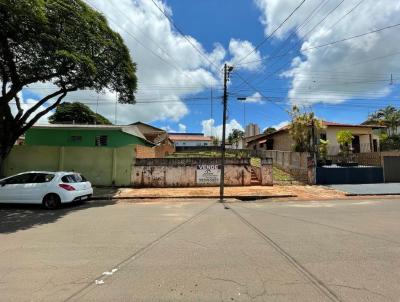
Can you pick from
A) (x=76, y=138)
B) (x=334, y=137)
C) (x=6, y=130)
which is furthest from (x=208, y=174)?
(x=334, y=137)

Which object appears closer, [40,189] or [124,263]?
[124,263]

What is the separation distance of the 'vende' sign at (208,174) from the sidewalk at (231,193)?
104 centimetres

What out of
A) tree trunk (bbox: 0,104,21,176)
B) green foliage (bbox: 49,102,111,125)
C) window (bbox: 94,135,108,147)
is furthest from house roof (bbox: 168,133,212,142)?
tree trunk (bbox: 0,104,21,176)

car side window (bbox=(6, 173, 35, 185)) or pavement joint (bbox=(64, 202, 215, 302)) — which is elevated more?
car side window (bbox=(6, 173, 35, 185))

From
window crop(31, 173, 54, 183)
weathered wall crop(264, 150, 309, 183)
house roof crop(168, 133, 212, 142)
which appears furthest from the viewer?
house roof crop(168, 133, 212, 142)

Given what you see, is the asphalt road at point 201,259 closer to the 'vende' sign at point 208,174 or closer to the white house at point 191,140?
the 'vende' sign at point 208,174

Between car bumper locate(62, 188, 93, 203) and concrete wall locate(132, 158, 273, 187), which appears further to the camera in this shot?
concrete wall locate(132, 158, 273, 187)

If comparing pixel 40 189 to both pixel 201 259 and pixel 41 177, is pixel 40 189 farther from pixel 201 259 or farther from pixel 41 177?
Result: pixel 201 259

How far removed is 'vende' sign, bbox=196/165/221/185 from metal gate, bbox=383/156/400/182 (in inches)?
501

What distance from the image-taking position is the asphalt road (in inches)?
180

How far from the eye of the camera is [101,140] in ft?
96.4

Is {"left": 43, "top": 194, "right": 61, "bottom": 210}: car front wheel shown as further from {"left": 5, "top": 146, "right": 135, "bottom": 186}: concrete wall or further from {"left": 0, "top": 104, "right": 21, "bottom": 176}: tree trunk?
{"left": 5, "top": 146, "right": 135, "bottom": 186}: concrete wall

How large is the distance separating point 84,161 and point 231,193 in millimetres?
9836

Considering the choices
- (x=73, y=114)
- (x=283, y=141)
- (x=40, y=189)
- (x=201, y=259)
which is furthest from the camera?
(x=73, y=114)
